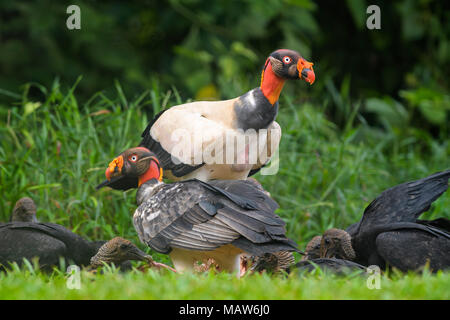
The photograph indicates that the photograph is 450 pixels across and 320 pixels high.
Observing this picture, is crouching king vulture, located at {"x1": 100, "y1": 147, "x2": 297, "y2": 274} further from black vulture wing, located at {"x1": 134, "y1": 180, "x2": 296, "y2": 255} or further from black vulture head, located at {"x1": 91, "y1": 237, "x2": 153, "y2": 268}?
black vulture head, located at {"x1": 91, "y1": 237, "x2": 153, "y2": 268}

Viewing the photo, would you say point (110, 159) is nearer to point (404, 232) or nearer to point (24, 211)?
point (24, 211)

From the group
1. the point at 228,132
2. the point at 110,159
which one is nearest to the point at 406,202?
the point at 228,132

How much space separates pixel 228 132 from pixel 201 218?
68cm

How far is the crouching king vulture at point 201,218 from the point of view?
380 centimetres

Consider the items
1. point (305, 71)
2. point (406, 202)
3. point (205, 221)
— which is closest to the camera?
point (205, 221)

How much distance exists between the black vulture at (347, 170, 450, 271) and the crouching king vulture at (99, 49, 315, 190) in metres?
0.82

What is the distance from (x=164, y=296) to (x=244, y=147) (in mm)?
1570

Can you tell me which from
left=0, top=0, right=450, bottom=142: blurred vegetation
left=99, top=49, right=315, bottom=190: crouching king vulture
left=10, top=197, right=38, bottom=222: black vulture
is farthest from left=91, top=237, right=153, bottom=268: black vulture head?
left=0, top=0, right=450, bottom=142: blurred vegetation

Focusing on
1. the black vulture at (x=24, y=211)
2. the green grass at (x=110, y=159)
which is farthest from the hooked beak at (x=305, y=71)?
the black vulture at (x=24, y=211)

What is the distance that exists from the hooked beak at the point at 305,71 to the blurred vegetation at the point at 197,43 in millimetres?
3012

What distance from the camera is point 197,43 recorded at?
8312 mm

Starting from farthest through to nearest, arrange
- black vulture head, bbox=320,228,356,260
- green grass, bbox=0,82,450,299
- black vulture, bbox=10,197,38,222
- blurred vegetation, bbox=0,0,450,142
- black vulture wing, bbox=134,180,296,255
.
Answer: blurred vegetation, bbox=0,0,450,142
green grass, bbox=0,82,450,299
black vulture, bbox=10,197,38,222
black vulture head, bbox=320,228,356,260
black vulture wing, bbox=134,180,296,255

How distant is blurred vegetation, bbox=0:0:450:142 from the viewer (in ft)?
26.2
